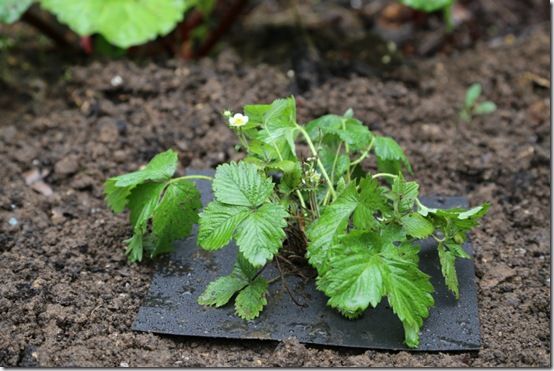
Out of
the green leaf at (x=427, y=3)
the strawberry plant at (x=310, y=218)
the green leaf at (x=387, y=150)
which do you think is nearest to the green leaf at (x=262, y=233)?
the strawberry plant at (x=310, y=218)

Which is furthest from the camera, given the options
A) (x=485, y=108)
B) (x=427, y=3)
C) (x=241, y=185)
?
A: (x=427, y=3)

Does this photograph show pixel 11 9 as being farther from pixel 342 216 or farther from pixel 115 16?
pixel 342 216

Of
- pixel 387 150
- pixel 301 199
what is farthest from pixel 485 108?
pixel 301 199

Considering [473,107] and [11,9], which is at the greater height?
[11,9]

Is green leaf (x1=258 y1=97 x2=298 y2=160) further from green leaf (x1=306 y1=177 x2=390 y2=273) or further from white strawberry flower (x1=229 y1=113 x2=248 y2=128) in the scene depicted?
green leaf (x1=306 y1=177 x2=390 y2=273)

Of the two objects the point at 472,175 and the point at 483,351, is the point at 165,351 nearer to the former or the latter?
the point at 483,351

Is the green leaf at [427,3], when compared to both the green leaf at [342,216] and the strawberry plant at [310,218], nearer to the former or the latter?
the strawberry plant at [310,218]
